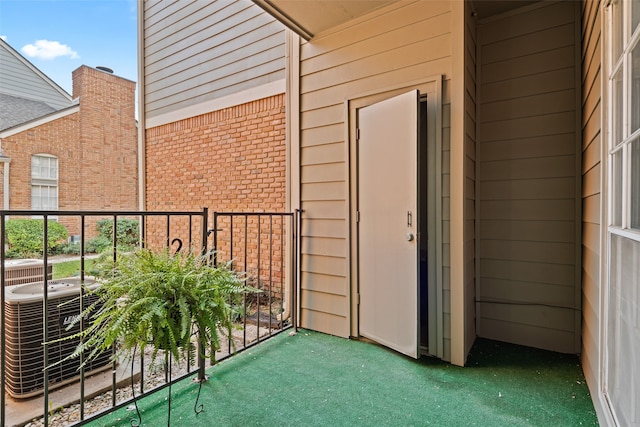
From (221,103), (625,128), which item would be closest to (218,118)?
(221,103)

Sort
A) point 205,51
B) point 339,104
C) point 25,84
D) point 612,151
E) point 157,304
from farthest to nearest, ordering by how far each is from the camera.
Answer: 1. point 25,84
2. point 205,51
3. point 339,104
4. point 612,151
5. point 157,304

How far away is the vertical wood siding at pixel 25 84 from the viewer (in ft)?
31.4

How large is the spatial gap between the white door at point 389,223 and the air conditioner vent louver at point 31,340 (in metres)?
1.87

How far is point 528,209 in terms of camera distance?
2.52 meters

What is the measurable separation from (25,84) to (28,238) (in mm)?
5655

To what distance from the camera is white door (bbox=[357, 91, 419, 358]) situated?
223 cm

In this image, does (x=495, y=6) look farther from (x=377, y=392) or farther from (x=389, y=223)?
(x=377, y=392)

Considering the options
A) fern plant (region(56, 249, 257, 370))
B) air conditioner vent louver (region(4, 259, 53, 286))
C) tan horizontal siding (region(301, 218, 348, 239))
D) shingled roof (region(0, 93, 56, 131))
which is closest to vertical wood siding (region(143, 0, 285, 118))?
tan horizontal siding (region(301, 218, 348, 239))

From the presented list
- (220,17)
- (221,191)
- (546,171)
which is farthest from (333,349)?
(220,17)

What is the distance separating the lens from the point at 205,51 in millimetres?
4488

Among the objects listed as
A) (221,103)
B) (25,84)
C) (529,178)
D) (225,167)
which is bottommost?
(529,178)

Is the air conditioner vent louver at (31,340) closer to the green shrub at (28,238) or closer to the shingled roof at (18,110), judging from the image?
the green shrub at (28,238)

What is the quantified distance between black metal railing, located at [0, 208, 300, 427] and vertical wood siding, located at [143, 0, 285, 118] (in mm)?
1767

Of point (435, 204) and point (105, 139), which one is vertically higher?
A: point (105, 139)
